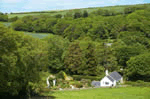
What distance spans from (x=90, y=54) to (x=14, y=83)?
33.8 m

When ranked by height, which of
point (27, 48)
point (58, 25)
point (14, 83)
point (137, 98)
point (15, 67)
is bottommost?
point (137, 98)

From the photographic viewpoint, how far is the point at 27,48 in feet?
92.4

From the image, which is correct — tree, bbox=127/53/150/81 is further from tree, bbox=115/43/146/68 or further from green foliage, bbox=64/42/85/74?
green foliage, bbox=64/42/85/74

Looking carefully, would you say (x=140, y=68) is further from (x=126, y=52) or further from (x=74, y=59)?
(x=74, y=59)

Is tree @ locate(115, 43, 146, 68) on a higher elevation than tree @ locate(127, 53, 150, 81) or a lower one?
higher

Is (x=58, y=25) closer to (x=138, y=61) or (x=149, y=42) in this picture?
(x=149, y=42)

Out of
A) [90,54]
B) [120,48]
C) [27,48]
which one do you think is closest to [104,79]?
[90,54]

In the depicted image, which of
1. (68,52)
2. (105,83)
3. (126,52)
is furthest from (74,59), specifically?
(126,52)

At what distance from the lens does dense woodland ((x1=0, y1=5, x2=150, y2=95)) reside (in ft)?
82.4

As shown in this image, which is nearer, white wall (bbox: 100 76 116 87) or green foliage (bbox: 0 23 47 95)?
green foliage (bbox: 0 23 47 95)

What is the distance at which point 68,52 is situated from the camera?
5619cm

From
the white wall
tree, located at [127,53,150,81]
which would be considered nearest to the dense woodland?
tree, located at [127,53,150,81]

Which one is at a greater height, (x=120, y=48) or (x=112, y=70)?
(x=120, y=48)

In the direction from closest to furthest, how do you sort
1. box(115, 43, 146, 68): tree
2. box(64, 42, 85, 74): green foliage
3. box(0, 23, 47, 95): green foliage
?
box(0, 23, 47, 95): green foliage → box(64, 42, 85, 74): green foliage → box(115, 43, 146, 68): tree
